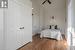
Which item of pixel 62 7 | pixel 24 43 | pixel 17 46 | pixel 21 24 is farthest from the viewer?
pixel 62 7

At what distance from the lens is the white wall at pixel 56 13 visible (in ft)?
29.8

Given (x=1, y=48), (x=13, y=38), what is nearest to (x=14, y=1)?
(x=13, y=38)

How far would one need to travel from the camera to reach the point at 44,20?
9859 millimetres

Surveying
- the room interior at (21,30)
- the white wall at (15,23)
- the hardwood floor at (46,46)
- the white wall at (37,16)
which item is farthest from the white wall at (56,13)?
the white wall at (15,23)

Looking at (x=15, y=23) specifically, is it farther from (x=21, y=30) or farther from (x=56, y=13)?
(x=56, y=13)

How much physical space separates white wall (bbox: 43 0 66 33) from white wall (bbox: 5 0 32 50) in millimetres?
4840

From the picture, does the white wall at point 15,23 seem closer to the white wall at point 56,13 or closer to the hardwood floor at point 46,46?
the hardwood floor at point 46,46

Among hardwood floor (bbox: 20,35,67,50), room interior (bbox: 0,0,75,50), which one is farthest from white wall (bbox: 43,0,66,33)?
hardwood floor (bbox: 20,35,67,50)

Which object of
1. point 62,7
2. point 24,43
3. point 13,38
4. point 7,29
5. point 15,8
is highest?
point 62,7

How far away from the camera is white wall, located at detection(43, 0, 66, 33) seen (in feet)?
29.8

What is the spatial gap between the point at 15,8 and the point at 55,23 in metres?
6.21

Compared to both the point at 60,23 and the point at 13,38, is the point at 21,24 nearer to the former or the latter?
the point at 13,38

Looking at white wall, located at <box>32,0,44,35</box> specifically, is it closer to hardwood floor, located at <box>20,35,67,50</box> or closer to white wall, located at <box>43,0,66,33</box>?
white wall, located at <box>43,0,66,33</box>

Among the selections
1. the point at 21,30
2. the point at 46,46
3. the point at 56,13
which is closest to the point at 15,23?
the point at 21,30
